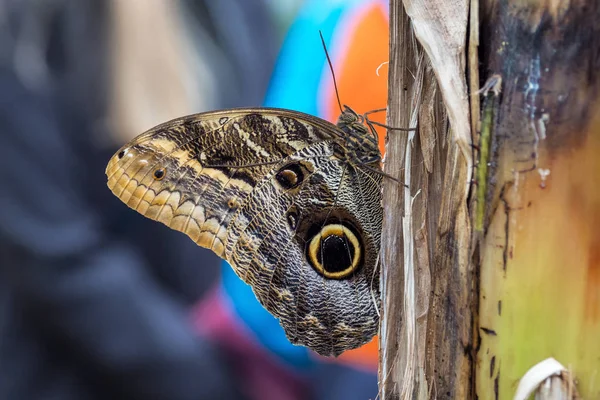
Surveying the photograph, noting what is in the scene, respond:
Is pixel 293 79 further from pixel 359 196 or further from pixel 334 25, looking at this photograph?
pixel 359 196

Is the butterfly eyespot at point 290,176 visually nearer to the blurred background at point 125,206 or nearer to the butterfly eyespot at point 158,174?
the butterfly eyespot at point 158,174

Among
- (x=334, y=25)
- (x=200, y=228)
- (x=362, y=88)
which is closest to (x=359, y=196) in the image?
(x=200, y=228)

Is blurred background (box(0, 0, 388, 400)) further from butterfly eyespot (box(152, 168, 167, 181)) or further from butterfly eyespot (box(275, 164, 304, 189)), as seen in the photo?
butterfly eyespot (box(275, 164, 304, 189))

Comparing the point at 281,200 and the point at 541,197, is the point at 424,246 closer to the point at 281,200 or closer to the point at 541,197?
the point at 541,197

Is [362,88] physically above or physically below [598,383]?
above

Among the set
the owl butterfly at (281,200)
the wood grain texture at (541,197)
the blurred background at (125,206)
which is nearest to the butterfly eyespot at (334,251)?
the owl butterfly at (281,200)
